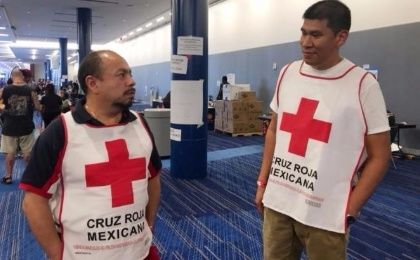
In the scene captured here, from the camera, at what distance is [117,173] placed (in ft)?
4.25

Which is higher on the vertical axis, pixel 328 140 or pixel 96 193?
pixel 328 140

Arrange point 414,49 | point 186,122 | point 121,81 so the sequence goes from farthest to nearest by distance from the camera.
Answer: point 414,49 → point 186,122 → point 121,81

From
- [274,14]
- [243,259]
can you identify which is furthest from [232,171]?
[274,14]

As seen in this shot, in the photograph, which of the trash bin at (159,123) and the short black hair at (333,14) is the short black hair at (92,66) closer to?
the short black hair at (333,14)

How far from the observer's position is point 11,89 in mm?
4527

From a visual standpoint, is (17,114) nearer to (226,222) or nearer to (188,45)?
(188,45)

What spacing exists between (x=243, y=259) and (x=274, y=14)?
25.3 feet

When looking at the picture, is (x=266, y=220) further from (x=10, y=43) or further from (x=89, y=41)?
(x=10, y=43)

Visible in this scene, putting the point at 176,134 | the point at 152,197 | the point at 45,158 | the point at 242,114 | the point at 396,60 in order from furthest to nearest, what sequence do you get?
the point at 242,114 → the point at 396,60 → the point at 176,134 → the point at 152,197 → the point at 45,158

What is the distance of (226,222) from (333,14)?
248 centimetres

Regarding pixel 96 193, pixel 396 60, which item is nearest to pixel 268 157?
pixel 96 193

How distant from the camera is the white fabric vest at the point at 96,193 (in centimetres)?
125

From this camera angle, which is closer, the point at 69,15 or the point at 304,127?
the point at 304,127

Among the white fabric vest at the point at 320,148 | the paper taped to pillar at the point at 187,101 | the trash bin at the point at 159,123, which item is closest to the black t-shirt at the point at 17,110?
the paper taped to pillar at the point at 187,101
